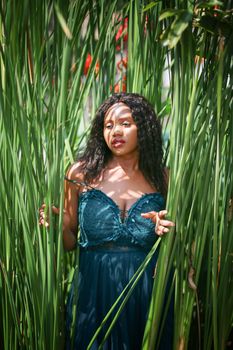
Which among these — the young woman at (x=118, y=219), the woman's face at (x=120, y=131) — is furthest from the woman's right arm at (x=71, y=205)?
the woman's face at (x=120, y=131)

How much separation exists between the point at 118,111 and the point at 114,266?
352 mm

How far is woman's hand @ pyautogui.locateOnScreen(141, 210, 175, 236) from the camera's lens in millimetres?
1179

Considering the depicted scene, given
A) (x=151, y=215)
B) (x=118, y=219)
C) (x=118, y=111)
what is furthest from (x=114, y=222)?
(x=118, y=111)

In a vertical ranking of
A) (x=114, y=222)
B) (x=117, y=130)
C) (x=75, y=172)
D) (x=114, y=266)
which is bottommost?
(x=114, y=266)

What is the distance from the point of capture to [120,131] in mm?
1318

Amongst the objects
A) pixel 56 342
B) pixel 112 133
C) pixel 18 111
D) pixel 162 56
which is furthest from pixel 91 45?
pixel 56 342

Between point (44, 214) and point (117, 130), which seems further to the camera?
point (117, 130)

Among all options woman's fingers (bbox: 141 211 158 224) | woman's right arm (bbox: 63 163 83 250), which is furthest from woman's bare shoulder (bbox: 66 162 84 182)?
woman's fingers (bbox: 141 211 158 224)

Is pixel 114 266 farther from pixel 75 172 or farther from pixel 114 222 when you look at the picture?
pixel 75 172

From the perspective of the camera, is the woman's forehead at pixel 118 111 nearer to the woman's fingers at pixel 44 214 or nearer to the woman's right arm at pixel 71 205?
the woman's right arm at pixel 71 205

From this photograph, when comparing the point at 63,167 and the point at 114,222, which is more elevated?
the point at 63,167

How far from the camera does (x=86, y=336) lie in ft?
4.31

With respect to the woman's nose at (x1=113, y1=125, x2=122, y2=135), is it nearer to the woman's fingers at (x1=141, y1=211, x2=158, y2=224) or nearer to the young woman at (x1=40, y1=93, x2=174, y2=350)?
the young woman at (x1=40, y1=93, x2=174, y2=350)

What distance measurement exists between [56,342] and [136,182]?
0.40 meters
